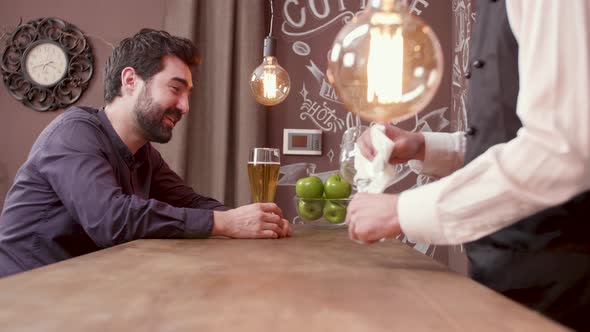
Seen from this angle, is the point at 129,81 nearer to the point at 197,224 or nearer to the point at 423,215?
the point at 197,224

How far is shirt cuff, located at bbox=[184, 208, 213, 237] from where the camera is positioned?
1.42 metres

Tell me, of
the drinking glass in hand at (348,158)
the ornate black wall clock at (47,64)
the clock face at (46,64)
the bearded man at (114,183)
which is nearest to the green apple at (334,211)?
the bearded man at (114,183)

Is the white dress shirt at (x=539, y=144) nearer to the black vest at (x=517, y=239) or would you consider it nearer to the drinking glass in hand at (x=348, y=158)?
the black vest at (x=517, y=239)

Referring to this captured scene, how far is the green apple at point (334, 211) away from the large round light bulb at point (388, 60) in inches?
33.5

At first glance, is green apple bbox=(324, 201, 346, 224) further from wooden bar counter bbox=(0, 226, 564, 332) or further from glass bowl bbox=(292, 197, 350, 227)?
wooden bar counter bbox=(0, 226, 564, 332)

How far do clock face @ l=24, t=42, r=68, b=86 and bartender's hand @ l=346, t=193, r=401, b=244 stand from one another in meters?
2.64

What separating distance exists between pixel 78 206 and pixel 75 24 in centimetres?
196

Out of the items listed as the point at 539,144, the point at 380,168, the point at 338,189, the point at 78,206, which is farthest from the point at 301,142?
the point at 539,144

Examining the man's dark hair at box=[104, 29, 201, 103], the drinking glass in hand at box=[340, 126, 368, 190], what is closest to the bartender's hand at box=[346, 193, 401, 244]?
the drinking glass in hand at box=[340, 126, 368, 190]

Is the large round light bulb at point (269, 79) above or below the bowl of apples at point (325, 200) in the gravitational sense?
above

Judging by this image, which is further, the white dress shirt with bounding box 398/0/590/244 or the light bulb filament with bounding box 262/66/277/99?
the light bulb filament with bounding box 262/66/277/99

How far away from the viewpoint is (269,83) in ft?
6.72

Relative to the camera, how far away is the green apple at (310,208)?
1712 millimetres

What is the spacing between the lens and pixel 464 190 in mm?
767
